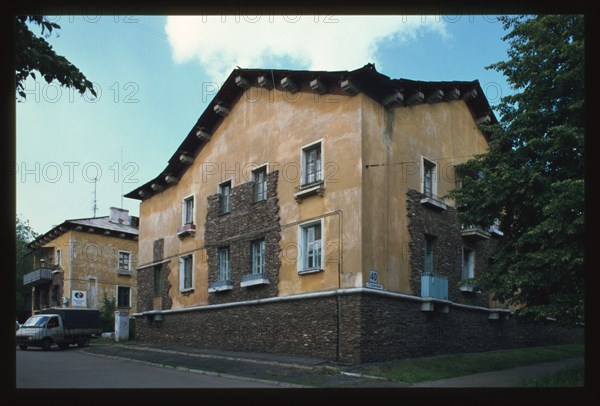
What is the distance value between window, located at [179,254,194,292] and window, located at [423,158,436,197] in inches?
451

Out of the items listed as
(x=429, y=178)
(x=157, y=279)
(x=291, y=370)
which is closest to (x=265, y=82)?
(x=429, y=178)

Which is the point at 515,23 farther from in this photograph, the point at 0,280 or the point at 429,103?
the point at 0,280

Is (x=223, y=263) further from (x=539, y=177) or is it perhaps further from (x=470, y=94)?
(x=539, y=177)

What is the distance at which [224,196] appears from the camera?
26.9 meters

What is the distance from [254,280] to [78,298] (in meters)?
19.7

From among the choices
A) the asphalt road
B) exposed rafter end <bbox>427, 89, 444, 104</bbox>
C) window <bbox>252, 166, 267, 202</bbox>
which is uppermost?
exposed rafter end <bbox>427, 89, 444, 104</bbox>

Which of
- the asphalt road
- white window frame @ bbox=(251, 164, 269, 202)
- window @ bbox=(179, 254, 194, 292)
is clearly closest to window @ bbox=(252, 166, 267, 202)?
white window frame @ bbox=(251, 164, 269, 202)

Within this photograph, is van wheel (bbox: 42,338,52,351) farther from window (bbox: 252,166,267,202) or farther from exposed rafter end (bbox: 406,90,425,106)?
exposed rafter end (bbox: 406,90,425,106)

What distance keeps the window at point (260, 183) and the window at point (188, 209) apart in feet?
17.9

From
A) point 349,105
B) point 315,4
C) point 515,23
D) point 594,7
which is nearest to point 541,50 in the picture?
point 515,23

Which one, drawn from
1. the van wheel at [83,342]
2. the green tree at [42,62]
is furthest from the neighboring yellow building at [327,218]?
the green tree at [42,62]

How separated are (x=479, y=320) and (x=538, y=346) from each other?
18.8ft

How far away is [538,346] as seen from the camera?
28.9 meters

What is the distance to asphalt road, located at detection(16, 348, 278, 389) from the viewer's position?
15367 mm
